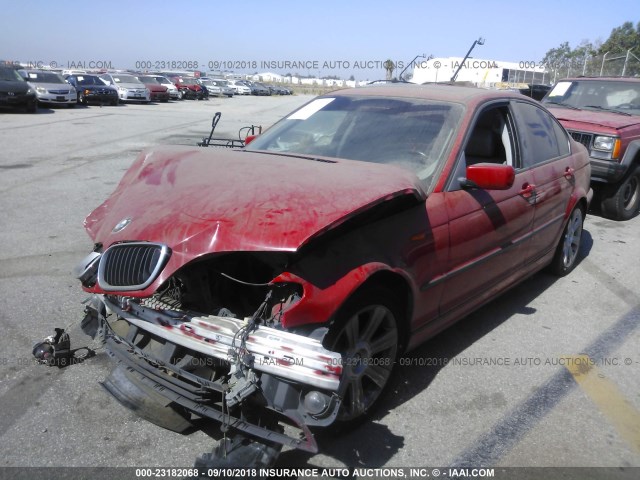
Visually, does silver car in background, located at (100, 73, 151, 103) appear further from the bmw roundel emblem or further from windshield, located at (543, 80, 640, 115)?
the bmw roundel emblem

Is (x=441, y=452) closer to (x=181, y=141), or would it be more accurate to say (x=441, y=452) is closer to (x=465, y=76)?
(x=181, y=141)

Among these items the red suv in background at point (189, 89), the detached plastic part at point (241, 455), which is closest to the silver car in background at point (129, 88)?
the red suv in background at point (189, 89)

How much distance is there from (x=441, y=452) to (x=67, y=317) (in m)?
2.82

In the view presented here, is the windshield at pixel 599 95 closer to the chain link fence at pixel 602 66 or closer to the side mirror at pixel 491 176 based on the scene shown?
the side mirror at pixel 491 176

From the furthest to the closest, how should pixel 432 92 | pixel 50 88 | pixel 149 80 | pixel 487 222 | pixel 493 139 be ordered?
pixel 149 80
pixel 50 88
pixel 493 139
pixel 432 92
pixel 487 222

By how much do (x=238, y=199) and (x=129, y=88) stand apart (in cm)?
2739

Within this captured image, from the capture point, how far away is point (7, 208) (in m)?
6.85

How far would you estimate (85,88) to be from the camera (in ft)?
78.7

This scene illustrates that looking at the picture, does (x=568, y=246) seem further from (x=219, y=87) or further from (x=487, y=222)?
(x=219, y=87)

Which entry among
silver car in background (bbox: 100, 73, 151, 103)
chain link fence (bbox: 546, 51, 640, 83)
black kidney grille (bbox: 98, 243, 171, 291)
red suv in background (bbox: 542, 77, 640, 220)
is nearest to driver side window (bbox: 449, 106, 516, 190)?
black kidney grille (bbox: 98, 243, 171, 291)

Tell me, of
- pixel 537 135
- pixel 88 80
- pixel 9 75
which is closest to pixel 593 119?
pixel 537 135

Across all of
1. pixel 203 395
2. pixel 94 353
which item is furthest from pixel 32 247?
pixel 203 395

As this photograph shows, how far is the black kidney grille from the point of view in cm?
243

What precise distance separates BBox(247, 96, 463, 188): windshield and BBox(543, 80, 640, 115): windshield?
597 centimetres
